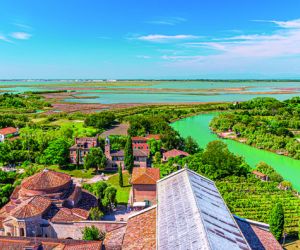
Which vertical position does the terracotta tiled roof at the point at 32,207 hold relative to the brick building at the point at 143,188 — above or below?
above

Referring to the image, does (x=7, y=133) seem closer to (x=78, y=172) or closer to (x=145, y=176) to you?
(x=78, y=172)

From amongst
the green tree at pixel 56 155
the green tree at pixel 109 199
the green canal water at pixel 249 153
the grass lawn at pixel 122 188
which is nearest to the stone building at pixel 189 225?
the green tree at pixel 109 199

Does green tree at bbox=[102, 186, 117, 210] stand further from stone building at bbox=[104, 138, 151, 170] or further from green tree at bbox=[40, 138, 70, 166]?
green tree at bbox=[40, 138, 70, 166]

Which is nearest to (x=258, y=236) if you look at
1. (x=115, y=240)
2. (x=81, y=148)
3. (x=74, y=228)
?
(x=115, y=240)

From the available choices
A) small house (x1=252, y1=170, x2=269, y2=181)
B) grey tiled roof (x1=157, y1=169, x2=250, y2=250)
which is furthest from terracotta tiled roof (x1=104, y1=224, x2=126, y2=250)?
small house (x1=252, y1=170, x2=269, y2=181)

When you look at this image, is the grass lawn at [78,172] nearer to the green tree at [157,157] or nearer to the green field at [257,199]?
the green tree at [157,157]

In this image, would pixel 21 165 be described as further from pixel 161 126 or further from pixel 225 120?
pixel 225 120
